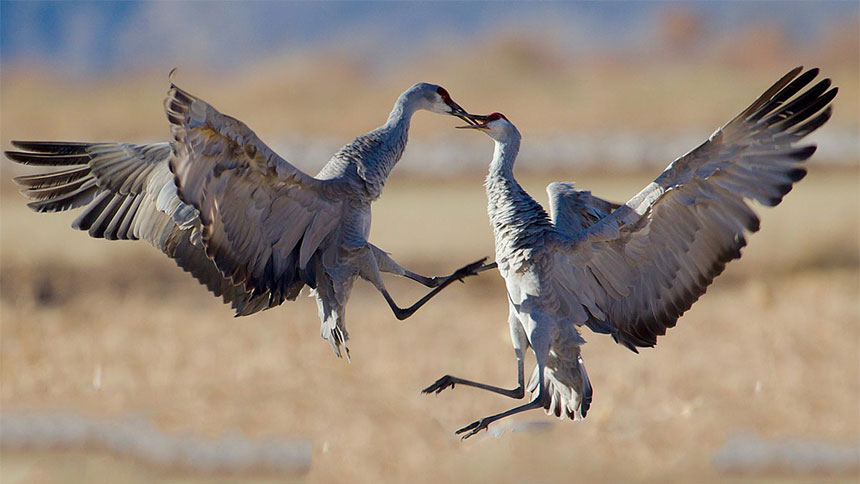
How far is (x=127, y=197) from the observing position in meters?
7.04

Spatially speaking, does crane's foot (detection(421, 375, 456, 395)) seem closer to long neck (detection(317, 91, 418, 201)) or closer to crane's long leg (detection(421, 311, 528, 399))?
crane's long leg (detection(421, 311, 528, 399))

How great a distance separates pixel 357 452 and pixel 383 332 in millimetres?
3793

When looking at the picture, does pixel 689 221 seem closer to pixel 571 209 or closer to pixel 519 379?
pixel 571 209

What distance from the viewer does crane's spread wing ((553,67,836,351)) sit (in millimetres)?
5777

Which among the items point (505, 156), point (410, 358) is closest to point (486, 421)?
point (505, 156)

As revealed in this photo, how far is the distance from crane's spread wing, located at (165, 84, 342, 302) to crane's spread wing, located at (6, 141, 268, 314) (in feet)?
1.43

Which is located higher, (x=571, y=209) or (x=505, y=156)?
(x=505, y=156)

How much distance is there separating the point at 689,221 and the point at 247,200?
7.84ft

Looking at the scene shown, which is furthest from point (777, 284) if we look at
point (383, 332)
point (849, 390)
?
point (383, 332)

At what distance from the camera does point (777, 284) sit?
42.9ft

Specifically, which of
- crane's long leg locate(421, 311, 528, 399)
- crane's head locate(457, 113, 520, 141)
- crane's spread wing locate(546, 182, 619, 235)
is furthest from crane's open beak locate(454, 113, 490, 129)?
crane's long leg locate(421, 311, 528, 399)

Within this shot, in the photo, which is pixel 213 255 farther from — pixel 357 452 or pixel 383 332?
pixel 383 332

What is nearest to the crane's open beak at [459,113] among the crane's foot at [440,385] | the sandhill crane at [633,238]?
the sandhill crane at [633,238]

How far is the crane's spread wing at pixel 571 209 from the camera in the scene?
671 cm
